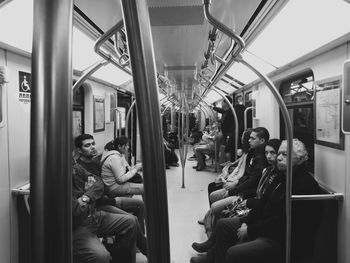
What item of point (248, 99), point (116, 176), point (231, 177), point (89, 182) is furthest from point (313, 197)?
point (248, 99)

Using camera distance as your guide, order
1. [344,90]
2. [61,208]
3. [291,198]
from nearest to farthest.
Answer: [61,208], [291,198], [344,90]

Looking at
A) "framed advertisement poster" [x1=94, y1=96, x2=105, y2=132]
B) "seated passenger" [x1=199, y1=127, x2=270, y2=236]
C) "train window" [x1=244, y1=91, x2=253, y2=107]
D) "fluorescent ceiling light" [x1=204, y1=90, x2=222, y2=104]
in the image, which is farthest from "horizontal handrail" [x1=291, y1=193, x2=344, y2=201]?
"fluorescent ceiling light" [x1=204, y1=90, x2=222, y2=104]

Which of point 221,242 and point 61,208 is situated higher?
point 61,208

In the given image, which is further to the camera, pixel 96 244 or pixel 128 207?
pixel 128 207

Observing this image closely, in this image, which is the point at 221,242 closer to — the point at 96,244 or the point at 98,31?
the point at 96,244

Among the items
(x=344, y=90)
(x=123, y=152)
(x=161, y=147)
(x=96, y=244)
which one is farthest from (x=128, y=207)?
(x=161, y=147)

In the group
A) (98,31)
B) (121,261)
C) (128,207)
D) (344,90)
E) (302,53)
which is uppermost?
(98,31)

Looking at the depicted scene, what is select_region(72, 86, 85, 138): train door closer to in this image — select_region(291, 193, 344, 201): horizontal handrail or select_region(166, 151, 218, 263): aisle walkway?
select_region(166, 151, 218, 263): aisle walkway

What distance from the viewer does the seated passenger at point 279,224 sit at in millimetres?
1754

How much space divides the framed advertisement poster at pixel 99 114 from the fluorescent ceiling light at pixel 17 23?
187 centimetres

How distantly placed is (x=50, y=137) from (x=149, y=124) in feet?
0.45

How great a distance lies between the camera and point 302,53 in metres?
2.27

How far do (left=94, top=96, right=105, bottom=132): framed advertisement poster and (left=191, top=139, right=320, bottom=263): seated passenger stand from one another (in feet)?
8.15

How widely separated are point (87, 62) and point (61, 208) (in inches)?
108
